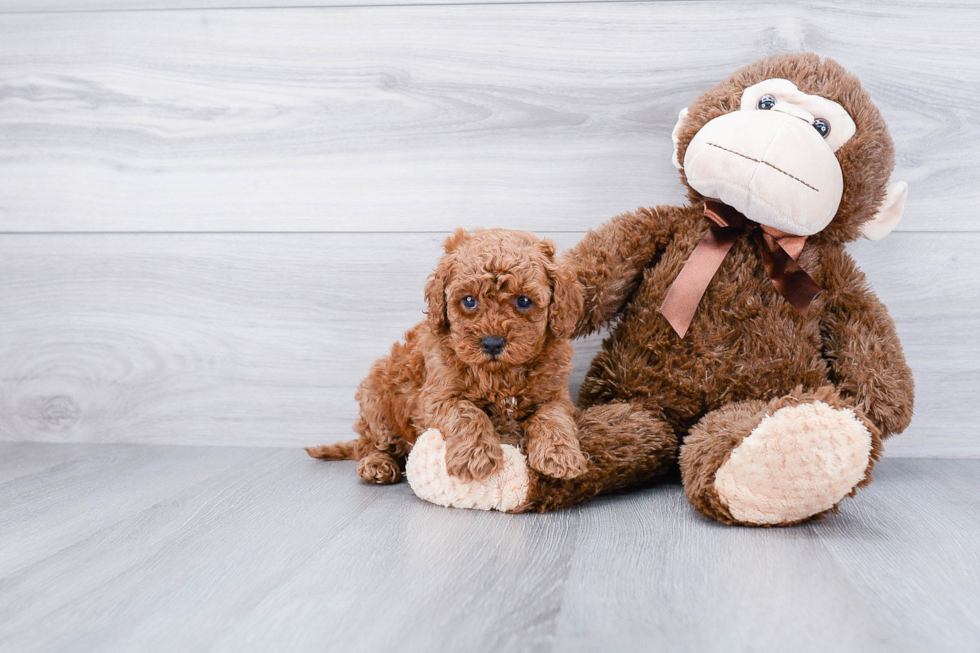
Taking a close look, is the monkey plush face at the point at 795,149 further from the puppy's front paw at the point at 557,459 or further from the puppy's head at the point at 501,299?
the puppy's front paw at the point at 557,459

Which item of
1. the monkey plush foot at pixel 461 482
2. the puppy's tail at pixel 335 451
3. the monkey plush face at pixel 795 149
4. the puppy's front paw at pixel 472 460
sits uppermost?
the monkey plush face at pixel 795 149

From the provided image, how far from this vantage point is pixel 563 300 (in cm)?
87

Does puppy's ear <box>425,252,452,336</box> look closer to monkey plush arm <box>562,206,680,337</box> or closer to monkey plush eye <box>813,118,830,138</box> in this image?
monkey plush arm <box>562,206,680,337</box>

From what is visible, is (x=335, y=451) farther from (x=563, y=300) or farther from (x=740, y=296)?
(x=740, y=296)

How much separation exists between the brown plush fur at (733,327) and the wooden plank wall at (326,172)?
160 millimetres

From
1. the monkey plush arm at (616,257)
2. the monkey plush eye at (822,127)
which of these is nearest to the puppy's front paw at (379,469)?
the monkey plush arm at (616,257)

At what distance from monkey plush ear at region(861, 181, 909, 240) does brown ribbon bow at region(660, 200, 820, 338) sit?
0.37 ft

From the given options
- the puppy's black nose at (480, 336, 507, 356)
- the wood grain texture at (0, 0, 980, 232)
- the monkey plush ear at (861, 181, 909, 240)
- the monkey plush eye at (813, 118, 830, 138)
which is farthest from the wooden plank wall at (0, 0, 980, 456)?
the puppy's black nose at (480, 336, 507, 356)

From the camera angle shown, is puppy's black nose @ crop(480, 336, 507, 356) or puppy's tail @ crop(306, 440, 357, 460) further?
puppy's tail @ crop(306, 440, 357, 460)

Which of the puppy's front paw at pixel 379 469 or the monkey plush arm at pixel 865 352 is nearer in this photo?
the monkey plush arm at pixel 865 352

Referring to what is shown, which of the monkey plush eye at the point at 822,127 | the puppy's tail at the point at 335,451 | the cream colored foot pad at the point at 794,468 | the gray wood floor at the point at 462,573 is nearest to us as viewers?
the gray wood floor at the point at 462,573

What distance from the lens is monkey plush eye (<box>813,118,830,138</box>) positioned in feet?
3.05

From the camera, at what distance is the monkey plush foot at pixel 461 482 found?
34.8 inches

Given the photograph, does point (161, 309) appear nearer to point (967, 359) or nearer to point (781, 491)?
point (781, 491)
